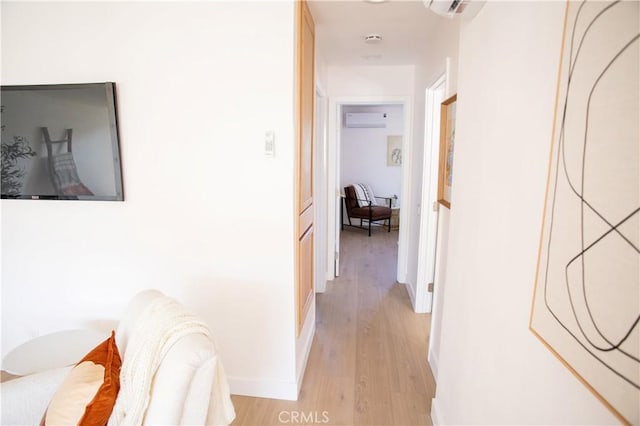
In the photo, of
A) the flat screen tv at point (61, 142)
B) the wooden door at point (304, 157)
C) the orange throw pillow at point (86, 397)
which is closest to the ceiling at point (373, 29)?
the wooden door at point (304, 157)

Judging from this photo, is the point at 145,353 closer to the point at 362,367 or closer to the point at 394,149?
the point at 362,367

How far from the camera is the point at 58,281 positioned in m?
2.16

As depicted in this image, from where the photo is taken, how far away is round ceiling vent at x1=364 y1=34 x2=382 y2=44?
8.39ft

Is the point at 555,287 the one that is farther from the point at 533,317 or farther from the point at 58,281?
the point at 58,281

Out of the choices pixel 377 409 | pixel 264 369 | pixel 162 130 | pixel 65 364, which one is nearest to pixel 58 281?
pixel 65 364

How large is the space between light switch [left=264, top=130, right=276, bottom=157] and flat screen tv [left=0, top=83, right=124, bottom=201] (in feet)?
2.81

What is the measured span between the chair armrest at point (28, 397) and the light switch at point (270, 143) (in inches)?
50.5

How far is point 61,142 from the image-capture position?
77.1 inches

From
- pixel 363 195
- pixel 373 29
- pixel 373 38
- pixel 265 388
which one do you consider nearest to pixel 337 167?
pixel 373 38

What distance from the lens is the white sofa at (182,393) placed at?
997mm

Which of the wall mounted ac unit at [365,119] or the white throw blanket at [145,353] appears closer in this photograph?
the white throw blanket at [145,353]

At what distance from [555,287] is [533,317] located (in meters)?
0.15

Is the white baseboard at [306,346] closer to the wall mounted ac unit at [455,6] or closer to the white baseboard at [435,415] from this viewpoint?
the white baseboard at [435,415]

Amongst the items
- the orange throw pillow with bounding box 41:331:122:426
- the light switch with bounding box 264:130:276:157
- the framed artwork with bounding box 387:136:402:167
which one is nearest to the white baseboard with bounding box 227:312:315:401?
the orange throw pillow with bounding box 41:331:122:426
